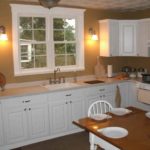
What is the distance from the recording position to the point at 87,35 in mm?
4961

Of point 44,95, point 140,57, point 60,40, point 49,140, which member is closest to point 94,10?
point 60,40

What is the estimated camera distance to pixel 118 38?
5.07 meters

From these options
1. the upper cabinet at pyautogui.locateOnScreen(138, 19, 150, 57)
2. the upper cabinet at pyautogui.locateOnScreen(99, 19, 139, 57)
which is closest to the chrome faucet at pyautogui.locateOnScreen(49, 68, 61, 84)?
the upper cabinet at pyautogui.locateOnScreen(99, 19, 139, 57)

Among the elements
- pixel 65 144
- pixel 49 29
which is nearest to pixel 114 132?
pixel 65 144

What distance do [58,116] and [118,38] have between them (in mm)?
2193

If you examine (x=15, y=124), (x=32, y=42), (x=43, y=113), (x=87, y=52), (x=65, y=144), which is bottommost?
(x=65, y=144)

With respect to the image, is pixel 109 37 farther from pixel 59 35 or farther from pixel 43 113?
pixel 43 113

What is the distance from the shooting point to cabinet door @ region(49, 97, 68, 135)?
13.1 ft

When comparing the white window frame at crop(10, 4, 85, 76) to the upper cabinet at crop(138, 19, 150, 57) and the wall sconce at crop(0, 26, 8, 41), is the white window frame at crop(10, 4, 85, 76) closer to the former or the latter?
the wall sconce at crop(0, 26, 8, 41)

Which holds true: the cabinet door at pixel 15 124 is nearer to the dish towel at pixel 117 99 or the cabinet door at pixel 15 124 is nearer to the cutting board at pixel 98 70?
the dish towel at pixel 117 99

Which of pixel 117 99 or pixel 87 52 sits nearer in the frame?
pixel 117 99

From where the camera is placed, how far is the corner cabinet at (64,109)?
400cm

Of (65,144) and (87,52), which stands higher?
(87,52)

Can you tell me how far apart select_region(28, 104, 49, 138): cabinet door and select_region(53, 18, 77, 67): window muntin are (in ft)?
3.89
